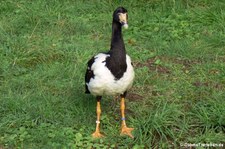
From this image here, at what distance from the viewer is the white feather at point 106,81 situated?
444cm

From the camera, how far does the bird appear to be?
4.45 metres

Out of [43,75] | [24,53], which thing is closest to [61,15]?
[24,53]

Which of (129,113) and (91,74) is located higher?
(91,74)

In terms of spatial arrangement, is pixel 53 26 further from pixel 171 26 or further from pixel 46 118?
pixel 46 118

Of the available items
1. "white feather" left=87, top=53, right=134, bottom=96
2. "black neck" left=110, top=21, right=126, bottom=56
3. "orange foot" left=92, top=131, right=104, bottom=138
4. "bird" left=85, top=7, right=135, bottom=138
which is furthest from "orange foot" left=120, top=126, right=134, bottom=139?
"black neck" left=110, top=21, right=126, bottom=56

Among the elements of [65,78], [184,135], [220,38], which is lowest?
[184,135]

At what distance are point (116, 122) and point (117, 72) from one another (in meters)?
0.72

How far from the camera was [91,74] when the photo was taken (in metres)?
4.64

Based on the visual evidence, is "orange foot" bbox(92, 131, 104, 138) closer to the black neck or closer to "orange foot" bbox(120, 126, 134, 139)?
"orange foot" bbox(120, 126, 134, 139)

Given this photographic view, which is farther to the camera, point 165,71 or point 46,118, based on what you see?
point 165,71

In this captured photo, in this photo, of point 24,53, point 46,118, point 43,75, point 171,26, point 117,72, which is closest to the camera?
point 117,72

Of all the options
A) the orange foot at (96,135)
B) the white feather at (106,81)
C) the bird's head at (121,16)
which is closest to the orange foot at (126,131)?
the orange foot at (96,135)

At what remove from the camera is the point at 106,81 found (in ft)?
14.5

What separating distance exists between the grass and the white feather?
1.40 feet
